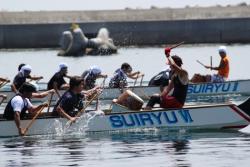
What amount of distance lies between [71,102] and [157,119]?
7.15 ft

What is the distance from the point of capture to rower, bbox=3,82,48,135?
2858 cm

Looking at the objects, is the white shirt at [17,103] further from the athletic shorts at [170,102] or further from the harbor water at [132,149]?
the athletic shorts at [170,102]

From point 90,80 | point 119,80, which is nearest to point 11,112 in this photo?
point 90,80

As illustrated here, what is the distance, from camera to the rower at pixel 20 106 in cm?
2858

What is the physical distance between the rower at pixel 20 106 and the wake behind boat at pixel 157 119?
1.14 ft

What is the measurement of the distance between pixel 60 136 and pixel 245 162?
660 centimetres

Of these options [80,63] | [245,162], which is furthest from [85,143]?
[80,63]

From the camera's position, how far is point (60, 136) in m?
29.6

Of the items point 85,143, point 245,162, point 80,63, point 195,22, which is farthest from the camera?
point 195,22

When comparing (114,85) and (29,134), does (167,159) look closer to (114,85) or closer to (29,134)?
(29,134)

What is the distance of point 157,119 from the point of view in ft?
97.2

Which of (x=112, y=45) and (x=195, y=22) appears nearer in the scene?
(x=112, y=45)

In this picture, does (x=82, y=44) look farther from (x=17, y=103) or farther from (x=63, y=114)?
(x=17, y=103)

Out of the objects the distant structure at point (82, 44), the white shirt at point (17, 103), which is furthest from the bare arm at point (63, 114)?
the distant structure at point (82, 44)
